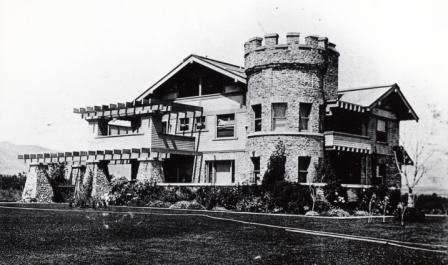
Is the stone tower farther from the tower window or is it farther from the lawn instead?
the lawn

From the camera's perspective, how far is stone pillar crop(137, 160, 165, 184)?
31.5 metres

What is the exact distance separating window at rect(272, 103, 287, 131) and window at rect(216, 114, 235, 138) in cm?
413

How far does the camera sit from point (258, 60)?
30.5 m

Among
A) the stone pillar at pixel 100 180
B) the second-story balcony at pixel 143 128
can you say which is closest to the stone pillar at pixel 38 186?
the second-story balcony at pixel 143 128

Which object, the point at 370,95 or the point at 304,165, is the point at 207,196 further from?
the point at 370,95

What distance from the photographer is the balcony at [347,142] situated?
31094 mm

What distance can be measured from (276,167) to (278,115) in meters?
3.30

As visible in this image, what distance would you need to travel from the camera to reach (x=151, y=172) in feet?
104

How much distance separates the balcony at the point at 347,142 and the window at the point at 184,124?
31.0 ft

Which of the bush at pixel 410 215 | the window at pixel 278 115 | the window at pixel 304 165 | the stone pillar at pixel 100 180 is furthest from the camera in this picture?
the stone pillar at pixel 100 180

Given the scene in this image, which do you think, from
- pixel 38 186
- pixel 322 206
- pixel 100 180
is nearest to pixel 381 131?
pixel 322 206

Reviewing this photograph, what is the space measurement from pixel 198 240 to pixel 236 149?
2061cm

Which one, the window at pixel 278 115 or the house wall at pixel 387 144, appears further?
the house wall at pixel 387 144

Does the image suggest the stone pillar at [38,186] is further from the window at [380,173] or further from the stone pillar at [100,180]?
the window at [380,173]
